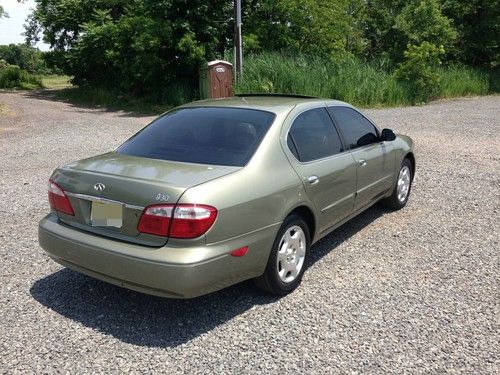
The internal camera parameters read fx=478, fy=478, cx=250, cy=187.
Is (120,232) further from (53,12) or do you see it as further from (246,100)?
(53,12)

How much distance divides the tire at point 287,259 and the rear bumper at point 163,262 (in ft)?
0.37

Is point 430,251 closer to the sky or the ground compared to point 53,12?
closer to the ground

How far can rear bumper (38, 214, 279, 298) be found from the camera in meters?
3.00

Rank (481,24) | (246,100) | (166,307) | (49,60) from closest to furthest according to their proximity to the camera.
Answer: (166,307)
(246,100)
(481,24)
(49,60)

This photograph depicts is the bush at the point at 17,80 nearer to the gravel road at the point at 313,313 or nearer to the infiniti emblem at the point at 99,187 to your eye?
the gravel road at the point at 313,313

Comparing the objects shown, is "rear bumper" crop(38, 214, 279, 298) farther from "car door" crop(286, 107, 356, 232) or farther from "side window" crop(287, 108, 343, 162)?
"side window" crop(287, 108, 343, 162)

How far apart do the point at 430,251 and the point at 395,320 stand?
1459mm

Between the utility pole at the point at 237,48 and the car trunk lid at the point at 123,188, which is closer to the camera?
the car trunk lid at the point at 123,188

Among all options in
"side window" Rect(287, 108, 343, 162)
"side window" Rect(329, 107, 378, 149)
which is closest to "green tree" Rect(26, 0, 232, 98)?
"side window" Rect(329, 107, 378, 149)

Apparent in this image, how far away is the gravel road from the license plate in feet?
2.34

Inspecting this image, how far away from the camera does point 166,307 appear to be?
3.61m

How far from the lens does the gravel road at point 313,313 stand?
2.95 metres

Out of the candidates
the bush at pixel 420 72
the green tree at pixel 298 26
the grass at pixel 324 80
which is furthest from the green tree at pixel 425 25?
the grass at pixel 324 80

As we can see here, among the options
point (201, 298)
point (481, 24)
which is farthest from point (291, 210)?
point (481, 24)
